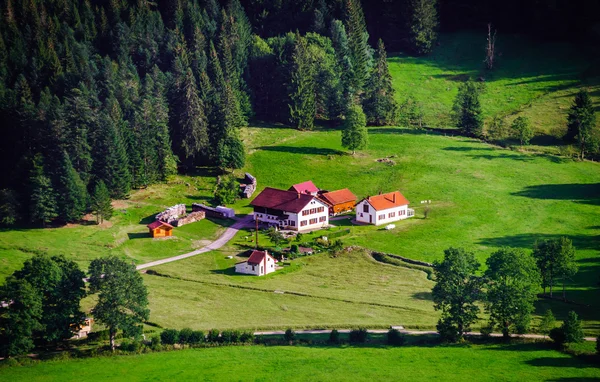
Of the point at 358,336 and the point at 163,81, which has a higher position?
the point at 163,81

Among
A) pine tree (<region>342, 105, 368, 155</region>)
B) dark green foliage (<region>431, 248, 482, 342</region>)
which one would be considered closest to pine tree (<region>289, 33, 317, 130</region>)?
pine tree (<region>342, 105, 368, 155</region>)

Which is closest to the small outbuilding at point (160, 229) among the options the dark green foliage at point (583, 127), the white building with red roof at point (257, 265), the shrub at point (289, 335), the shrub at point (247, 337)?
the white building with red roof at point (257, 265)

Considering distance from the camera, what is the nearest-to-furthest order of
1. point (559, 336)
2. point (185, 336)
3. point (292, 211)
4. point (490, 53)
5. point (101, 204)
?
1. point (559, 336)
2. point (185, 336)
3. point (101, 204)
4. point (292, 211)
5. point (490, 53)

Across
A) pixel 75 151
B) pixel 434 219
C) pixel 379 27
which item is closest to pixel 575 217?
pixel 434 219

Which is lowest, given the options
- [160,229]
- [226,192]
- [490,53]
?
[160,229]

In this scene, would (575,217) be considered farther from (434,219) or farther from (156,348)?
(156,348)

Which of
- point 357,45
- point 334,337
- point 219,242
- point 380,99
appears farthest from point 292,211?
point 357,45

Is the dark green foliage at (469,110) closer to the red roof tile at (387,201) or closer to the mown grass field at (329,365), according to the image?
the red roof tile at (387,201)

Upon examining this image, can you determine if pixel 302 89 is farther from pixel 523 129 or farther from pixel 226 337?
pixel 226 337

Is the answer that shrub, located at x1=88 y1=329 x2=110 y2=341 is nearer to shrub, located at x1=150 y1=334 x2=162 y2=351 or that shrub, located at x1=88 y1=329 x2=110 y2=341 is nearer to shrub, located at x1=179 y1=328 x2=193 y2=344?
shrub, located at x1=150 y1=334 x2=162 y2=351
